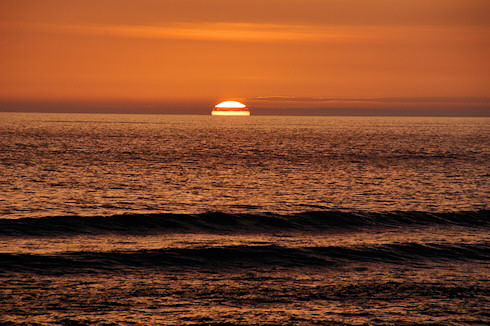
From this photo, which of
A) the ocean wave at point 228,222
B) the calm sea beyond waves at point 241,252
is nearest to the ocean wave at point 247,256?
the calm sea beyond waves at point 241,252

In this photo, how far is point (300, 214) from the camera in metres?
34.8

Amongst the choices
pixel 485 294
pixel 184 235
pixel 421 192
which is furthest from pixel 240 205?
pixel 485 294

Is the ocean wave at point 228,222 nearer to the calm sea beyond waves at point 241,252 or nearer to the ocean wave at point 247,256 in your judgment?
the calm sea beyond waves at point 241,252

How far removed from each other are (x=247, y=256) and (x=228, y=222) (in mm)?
8821

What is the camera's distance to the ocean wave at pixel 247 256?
71.7 ft

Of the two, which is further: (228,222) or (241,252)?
(228,222)

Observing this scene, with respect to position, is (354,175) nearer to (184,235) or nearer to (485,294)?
(184,235)

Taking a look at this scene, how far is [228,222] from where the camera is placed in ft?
107

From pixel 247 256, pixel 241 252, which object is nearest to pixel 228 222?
Result: pixel 241 252

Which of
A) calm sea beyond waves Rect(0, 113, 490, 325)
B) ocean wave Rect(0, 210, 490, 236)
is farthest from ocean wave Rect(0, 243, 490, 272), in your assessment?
ocean wave Rect(0, 210, 490, 236)

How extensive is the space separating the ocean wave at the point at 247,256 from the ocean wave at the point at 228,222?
529 centimetres

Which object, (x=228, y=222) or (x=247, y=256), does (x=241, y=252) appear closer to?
(x=247, y=256)

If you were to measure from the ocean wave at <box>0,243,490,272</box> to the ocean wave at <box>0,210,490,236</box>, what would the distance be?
208 inches

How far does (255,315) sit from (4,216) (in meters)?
21.9
